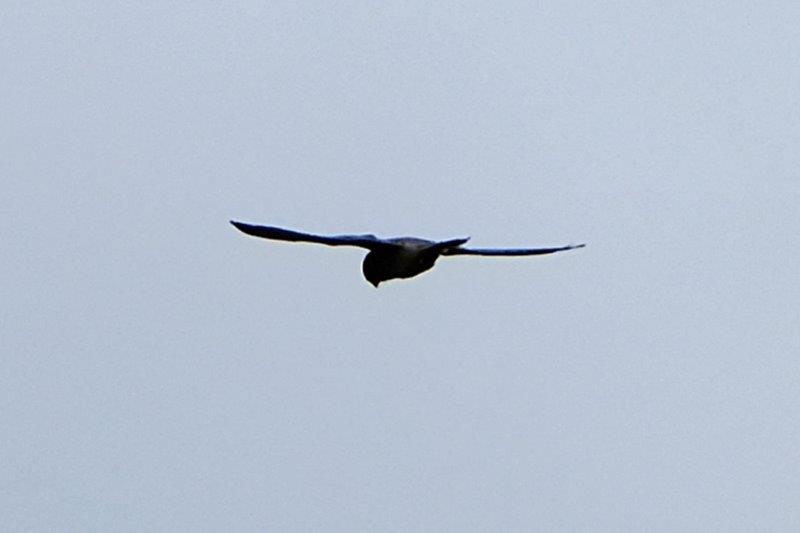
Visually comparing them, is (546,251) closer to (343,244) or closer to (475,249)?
(475,249)

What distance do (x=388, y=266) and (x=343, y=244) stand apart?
45.9 inches

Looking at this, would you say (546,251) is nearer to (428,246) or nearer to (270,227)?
(428,246)

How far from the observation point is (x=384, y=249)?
3303cm

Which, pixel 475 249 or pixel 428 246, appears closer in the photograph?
pixel 428 246

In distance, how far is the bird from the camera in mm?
31688

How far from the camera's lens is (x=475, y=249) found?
35.5 meters

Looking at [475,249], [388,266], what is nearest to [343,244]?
[388,266]

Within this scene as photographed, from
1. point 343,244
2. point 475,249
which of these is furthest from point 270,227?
point 475,249

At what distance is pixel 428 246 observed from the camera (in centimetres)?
3269

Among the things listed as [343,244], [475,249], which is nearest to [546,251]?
[475,249]

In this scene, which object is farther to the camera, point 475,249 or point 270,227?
point 475,249

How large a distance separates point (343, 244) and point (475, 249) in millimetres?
3677

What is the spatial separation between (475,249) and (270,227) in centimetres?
485

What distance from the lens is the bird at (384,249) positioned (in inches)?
1248
